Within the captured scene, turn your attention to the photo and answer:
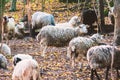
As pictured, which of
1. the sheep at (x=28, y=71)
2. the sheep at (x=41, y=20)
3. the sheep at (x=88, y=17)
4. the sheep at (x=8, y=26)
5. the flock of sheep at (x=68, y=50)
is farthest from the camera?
the sheep at (x=88, y=17)

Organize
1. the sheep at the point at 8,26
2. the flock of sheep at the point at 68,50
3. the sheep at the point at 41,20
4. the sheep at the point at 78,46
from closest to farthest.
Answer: the flock of sheep at the point at 68,50 < the sheep at the point at 78,46 < the sheep at the point at 8,26 < the sheep at the point at 41,20

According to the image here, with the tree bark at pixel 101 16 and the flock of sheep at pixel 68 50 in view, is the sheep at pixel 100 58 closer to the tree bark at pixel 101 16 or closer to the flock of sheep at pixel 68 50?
the flock of sheep at pixel 68 50

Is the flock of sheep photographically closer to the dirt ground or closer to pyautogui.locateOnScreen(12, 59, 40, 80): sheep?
pyautogui.locateOnScreen(12, 59, 40, 80): sheep

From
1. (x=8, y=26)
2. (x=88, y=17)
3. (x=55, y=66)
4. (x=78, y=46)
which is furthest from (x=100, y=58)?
(x=88, y=17)

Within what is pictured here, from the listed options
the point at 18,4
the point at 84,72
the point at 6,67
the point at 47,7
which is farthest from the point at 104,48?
the point at 18,4

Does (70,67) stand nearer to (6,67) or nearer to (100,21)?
(6,67)

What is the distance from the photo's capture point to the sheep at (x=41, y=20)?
20.1 meters

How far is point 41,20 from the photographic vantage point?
66.8ft

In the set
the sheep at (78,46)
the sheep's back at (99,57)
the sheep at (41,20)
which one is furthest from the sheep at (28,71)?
the sheep at (41,20)

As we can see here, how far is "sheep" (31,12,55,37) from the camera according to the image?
66.1ft

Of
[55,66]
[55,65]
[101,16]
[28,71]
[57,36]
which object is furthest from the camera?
[101,16]

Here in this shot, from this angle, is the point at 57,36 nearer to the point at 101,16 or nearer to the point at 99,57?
the point at 99,57

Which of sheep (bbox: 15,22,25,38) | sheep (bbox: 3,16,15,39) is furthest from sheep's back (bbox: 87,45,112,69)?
sheep (bbox: 15,22,25,38)

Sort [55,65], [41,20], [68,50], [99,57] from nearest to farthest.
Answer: [99,57], [68,50], [55,65], [41,20]
